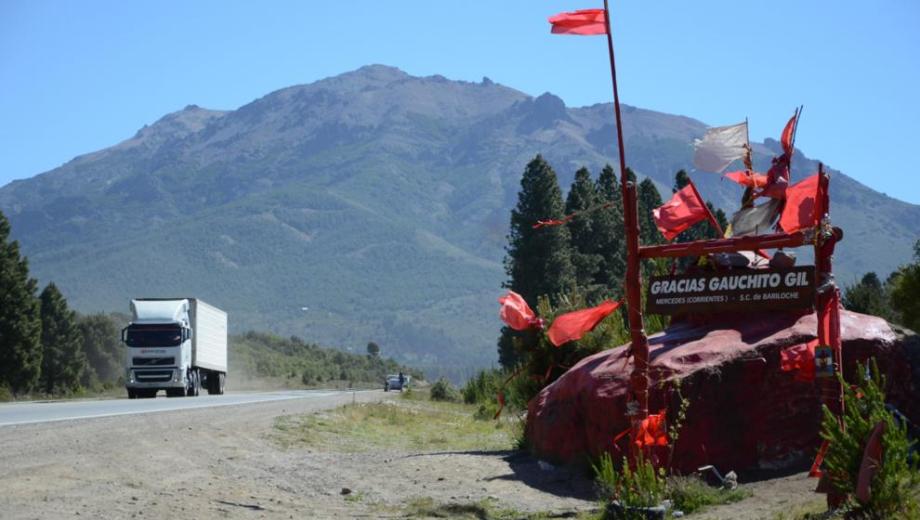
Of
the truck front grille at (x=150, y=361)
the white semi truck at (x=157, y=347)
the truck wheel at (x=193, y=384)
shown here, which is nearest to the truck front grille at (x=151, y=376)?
the white semi truck at (x=157, y=347)

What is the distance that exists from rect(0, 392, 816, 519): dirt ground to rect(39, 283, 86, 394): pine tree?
161 feet

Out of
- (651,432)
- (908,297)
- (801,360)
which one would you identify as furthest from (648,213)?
(651,432)

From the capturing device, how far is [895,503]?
10195 mm

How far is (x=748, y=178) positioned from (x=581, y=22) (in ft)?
9.81

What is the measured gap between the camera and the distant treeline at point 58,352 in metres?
58.4

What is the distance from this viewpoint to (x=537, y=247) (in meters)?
60.8

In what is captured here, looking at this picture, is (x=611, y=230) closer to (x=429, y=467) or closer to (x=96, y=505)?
(x=429, y=467)

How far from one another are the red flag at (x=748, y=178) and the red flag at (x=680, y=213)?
668 mm

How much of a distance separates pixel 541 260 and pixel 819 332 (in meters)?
48.3

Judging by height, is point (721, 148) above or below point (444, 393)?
above

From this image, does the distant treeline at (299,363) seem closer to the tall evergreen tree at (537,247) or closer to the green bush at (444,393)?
the tall evergreen tree at (537,247)

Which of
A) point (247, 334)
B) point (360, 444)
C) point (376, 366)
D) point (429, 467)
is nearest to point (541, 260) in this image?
point (360, 444)

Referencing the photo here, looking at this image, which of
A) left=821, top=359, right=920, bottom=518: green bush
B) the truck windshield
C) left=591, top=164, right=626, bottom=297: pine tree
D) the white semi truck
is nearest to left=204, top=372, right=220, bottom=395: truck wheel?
the white semi truck

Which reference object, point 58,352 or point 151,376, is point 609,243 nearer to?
point 151,376
